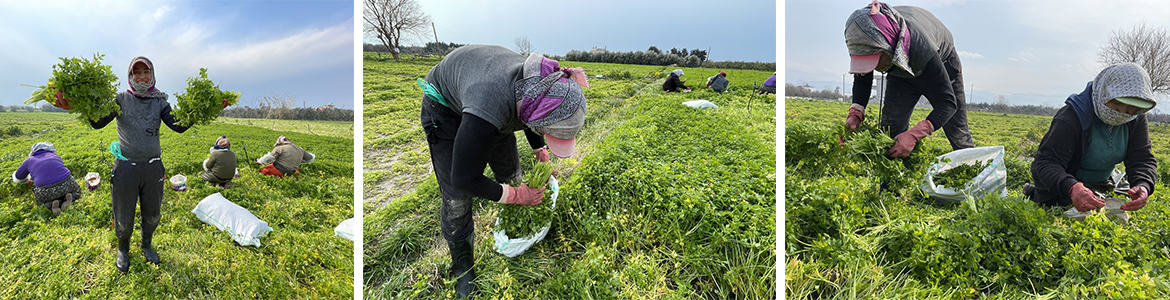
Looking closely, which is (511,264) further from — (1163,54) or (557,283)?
(1163,54)

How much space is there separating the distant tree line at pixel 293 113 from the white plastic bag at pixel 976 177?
9844 millimetres

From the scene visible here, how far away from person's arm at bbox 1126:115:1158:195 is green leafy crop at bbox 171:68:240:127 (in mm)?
5799

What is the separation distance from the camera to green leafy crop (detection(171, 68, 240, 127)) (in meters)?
2.54

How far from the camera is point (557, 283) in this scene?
2354mm

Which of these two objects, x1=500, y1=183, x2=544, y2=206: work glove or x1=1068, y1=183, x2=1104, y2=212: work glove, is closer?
x1=500, y1=183, x2=544, y2=206: work glove

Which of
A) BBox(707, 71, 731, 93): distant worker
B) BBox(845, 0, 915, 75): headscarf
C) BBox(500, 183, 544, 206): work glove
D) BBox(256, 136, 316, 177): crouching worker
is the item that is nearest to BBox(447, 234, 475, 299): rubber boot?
BBox(500, 183, 544, 206): work glove

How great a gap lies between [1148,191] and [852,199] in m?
1.83

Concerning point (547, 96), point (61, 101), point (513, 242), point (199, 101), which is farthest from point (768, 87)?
point (61, 101)

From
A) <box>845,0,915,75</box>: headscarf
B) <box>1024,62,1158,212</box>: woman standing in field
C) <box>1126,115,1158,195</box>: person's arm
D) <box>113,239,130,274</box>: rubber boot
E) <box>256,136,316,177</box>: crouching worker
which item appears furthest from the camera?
<box>256,136,316,177</box>: crouching worker

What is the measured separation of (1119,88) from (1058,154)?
51 cm

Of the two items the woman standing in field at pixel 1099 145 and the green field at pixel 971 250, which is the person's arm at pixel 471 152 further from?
the woman standing in field at pixel 1099 145

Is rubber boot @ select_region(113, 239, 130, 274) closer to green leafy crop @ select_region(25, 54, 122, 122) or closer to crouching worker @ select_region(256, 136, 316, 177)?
green leafy crop @ select_region(25, 54, 122, 122)

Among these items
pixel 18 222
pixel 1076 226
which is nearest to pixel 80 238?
pixel 18 222

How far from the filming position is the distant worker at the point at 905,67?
2479mm
